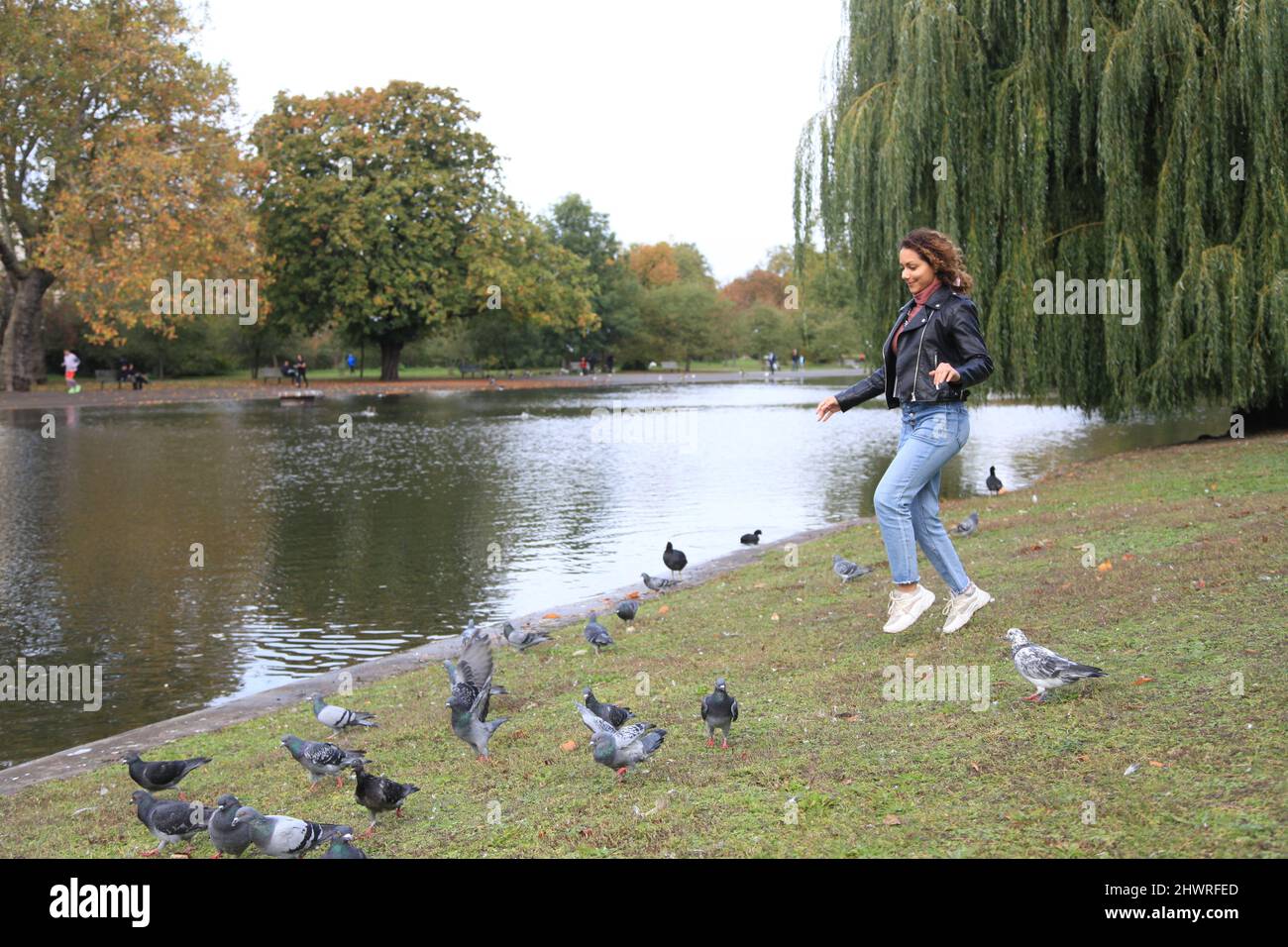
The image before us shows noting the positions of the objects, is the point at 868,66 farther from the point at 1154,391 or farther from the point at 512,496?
the point at 512,496

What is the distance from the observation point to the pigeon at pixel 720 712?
20.2ft

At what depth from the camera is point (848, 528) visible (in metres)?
16.2

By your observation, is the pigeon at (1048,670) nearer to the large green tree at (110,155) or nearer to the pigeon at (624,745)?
the pigeon at (624,745)

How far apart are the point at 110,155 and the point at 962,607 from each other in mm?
46703

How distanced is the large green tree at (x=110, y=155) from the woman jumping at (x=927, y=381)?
42.8 metres

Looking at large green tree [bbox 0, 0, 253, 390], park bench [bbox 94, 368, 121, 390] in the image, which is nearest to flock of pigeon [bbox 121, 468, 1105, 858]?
large green tree [bbox 0, 0, 253, 390]

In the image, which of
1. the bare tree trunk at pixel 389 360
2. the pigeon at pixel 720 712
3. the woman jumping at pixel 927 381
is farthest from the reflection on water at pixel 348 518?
the bare tree trunk at pixel 389 360

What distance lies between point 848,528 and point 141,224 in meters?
39.2

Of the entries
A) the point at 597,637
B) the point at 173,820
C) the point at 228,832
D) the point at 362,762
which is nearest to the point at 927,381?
the point at 597,637

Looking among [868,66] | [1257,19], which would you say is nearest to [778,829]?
[1257,19]

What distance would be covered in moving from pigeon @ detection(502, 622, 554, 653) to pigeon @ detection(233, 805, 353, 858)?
4.81 m

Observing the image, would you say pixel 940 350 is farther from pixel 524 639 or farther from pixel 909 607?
pixel 524 639

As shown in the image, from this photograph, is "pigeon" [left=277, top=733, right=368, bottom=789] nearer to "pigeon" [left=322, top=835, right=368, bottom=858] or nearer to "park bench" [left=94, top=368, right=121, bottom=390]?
"pigeon" [left=322, top=835, right=368, bottom=858]

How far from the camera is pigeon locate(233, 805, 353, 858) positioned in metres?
5.31
